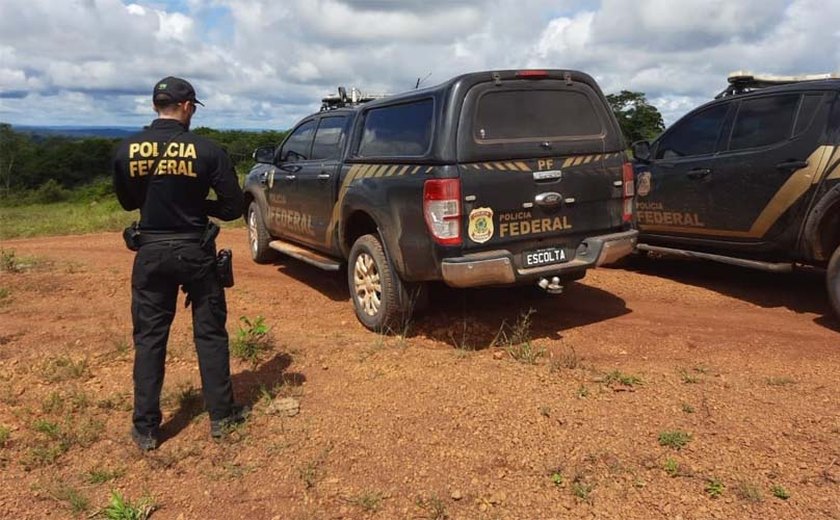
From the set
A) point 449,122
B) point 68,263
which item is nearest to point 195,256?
point 449,122

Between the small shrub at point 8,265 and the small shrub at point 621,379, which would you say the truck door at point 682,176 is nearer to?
the small shrub at point 621,379

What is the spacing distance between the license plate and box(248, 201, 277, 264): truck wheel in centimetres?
391

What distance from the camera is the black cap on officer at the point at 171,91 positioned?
341cm

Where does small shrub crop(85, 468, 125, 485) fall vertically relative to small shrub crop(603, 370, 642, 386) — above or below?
below

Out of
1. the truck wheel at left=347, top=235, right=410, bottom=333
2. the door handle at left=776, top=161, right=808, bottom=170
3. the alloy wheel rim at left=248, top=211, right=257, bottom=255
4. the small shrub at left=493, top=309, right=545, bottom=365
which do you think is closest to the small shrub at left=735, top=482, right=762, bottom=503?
the small shrub at left=493, top=309, right=545, bottom=365

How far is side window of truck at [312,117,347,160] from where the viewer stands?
6.06m

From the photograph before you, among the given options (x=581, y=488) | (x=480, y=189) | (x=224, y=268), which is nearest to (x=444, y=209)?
(x=480, y=189)

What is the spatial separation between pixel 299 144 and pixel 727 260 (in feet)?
14.0

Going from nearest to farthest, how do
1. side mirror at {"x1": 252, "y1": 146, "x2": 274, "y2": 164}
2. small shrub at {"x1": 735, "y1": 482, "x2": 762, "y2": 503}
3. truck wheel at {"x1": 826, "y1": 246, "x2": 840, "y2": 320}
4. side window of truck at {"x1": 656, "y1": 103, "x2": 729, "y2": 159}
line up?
small shrub at {"x1": 735, "y1": 482, "x2": 762, "y2": 503}, truck wheel at {"x1": 826, "y1": 246, "x2": 840, "y2": 320}, side window of truck at {"x1": 656, "y1": 103, "x2": 729, "y2": 159}, side mirror at {"x1": 252, "y1": 146, "x2": 274, "y2": 164}

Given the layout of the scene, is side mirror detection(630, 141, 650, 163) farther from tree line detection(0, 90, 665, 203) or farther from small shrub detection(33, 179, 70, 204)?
small shrub detection(33, 179, 70, 204)

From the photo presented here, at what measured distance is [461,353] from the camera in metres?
4.70

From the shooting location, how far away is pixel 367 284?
5.34 metres

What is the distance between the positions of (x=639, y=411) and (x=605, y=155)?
2.10 metres

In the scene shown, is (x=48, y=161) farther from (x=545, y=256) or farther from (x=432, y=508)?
(x=432, y=508)
